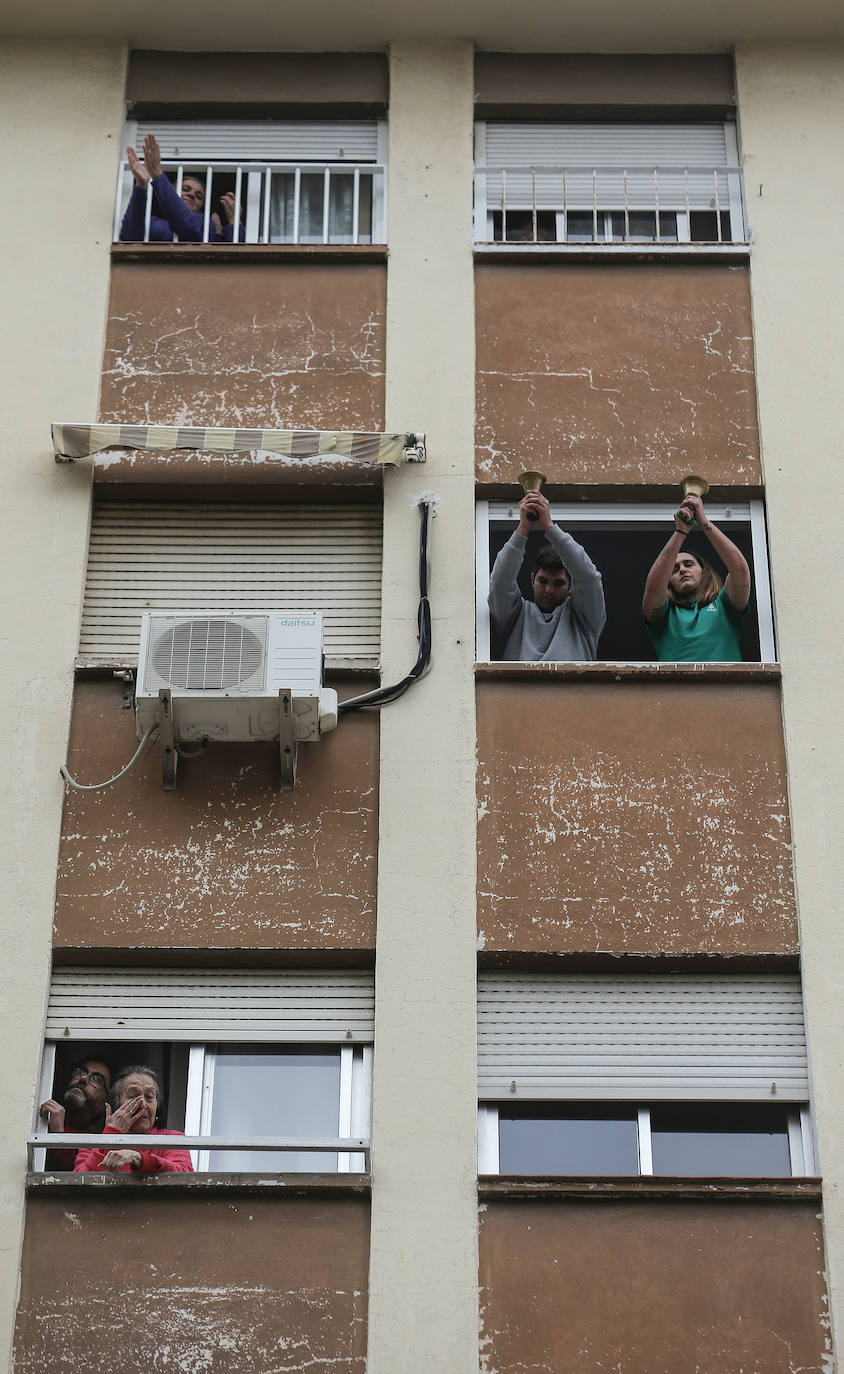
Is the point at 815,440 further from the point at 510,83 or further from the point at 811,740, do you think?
the point at 510,83

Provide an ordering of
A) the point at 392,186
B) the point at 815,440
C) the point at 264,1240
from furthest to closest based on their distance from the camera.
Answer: the point at 392,186
the point at 815,440
the point at 264,1240

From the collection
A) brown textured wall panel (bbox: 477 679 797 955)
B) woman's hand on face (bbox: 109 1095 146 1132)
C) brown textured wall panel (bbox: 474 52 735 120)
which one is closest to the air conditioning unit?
brown textured wall panel (bbox: 477 679 797 955)

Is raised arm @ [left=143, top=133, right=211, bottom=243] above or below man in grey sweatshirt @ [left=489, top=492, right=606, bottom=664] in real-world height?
above

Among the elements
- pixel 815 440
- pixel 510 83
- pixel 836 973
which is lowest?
pixel 836 973

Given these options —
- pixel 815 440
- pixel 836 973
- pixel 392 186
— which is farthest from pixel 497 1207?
pixel 392 186

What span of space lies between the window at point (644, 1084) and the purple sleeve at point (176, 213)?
484cm

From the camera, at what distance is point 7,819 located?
9414 millimetres

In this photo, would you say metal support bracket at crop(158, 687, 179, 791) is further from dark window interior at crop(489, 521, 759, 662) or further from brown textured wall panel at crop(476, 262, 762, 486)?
brown textured wall panel at crop(476, 262, 762, 486)

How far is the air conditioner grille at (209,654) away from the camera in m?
9.15

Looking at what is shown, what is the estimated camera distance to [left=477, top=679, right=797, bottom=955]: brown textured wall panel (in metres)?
9.18

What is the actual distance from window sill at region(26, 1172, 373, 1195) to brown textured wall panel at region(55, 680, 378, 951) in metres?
1.11

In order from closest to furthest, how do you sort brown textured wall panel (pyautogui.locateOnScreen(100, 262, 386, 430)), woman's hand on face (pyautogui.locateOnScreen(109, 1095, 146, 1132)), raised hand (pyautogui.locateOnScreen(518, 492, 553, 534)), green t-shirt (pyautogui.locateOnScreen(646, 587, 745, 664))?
woman's hand on face (pyautogui.locateOnScreen(109, 1095, 146, 1132)), raised hand (pyautogui.locateOnScreen(518, 492, 553, 534)), green t-shirt (pyautogui.locateOnScreen(646, 587, 745, 664)), brown textured wall panel (pyautogui.locateOnScreen(100, 262, 386, 430))

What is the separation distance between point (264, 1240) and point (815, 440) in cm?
514

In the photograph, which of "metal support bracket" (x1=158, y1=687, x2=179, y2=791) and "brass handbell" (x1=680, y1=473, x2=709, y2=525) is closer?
"metal support bracket" (x1=158, y1=687, x2=179, y2=791)
